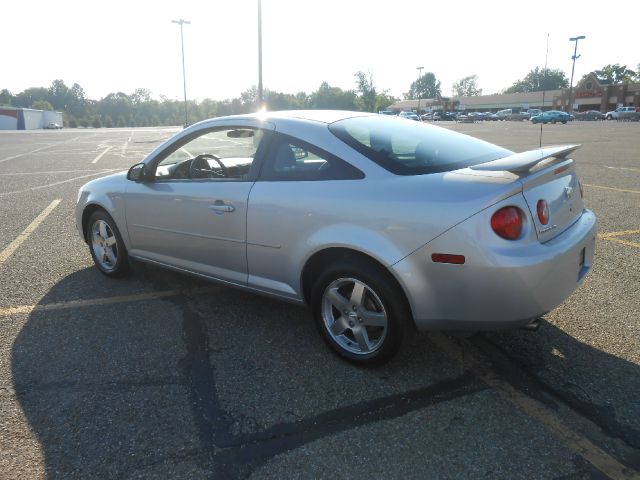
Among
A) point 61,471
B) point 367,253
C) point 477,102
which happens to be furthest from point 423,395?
point 477,102

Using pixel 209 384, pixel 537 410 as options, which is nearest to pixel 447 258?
pixel 537 410

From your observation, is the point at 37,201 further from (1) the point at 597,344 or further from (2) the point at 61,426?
(1) the point at 597,344

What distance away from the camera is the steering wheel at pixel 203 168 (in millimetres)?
3977

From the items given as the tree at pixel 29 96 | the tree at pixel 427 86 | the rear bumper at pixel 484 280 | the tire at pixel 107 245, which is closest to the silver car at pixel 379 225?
the rear bumper at pixel 484 280

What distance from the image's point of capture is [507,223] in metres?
2.58

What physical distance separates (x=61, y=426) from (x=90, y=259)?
10.1 ft

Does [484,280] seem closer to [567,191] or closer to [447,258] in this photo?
[447,258]

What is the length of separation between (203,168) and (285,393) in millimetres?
2132

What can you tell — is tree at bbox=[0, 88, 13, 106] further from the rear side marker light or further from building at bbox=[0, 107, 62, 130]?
the rear side marker light

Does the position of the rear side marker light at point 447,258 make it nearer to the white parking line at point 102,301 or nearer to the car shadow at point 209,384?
the car shadow at point 209,384

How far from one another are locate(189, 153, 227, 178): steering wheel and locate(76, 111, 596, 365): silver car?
2 centimetres

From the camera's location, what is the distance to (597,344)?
3295mm

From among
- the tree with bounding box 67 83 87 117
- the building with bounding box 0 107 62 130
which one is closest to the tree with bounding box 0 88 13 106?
the tree with bounding box 67 83 87 117

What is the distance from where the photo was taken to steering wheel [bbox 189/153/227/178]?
3.98 m
